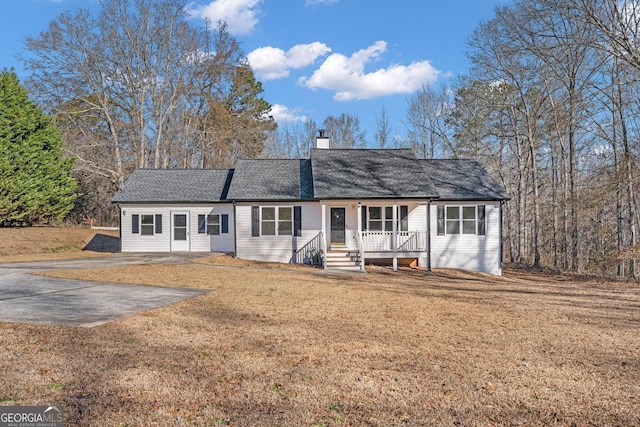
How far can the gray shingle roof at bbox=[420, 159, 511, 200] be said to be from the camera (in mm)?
17641

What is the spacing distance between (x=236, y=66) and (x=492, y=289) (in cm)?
2633

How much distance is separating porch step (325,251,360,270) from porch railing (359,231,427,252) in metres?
0.73

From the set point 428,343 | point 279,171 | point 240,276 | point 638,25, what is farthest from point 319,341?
point 638,25

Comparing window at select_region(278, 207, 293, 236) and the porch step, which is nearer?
the porch step

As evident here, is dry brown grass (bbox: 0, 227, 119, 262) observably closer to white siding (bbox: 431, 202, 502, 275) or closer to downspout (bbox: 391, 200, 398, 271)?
downspout (bbox: 391, 200, 398, 271)

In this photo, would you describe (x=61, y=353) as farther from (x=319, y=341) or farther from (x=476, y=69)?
(x=476, y=69)

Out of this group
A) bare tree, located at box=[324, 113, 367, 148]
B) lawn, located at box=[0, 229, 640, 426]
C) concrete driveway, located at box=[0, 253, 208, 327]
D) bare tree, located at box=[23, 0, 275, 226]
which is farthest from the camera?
bare tree, located at box=[324, 113, 367, 148]

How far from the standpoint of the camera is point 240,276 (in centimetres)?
1252

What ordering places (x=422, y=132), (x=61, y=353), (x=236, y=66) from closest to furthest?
(x=61, y=353) < (x=236, y=66) < (x=422, y=132)

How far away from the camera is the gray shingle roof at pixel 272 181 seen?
17.5 metres

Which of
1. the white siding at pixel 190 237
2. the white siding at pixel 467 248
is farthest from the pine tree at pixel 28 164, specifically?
the white siding at pixel 467 248

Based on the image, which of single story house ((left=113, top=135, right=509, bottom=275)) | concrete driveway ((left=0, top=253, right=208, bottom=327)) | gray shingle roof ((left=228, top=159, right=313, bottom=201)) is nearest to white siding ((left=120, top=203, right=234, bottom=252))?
single story house ((left=113, top=135, right=509, bottom=275))

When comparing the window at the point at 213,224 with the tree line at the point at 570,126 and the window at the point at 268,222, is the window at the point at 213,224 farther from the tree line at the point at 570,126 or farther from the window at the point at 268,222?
the tree line at the point at 570,126

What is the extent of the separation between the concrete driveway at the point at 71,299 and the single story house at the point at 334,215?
24.5ft
